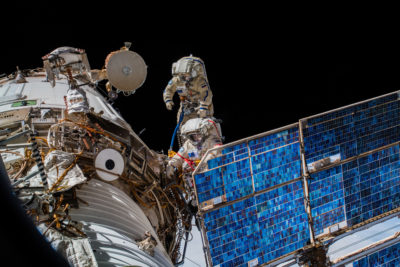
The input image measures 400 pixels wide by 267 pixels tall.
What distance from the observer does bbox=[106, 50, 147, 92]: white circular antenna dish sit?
5523 millimetres

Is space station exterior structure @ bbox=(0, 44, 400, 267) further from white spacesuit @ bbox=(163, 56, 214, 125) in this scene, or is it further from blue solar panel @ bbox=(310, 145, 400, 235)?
white spacesuit @ bbox=(163, 56, 214, 125)

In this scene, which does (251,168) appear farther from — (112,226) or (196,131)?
(196,131)

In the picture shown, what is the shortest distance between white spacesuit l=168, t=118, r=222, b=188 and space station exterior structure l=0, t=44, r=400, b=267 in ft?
0.84

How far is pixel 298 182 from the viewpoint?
4.54 metres

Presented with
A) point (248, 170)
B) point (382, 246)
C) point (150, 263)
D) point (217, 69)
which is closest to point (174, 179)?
point (248, 170)

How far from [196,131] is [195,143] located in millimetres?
164

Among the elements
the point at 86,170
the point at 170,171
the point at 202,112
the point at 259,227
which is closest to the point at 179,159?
the point at 170,171

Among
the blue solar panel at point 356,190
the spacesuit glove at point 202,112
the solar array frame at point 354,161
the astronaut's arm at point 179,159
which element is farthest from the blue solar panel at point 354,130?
the spacesuit glove at point 202,112

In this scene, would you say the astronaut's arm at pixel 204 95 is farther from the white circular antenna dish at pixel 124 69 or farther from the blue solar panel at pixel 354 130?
the blue solar panel at pixel 354 130

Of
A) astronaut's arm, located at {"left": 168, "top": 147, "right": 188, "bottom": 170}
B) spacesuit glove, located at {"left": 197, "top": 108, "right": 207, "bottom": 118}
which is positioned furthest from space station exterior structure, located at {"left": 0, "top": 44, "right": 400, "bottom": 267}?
spacesuit glove, located at {"left": 197, "top": 108, "right": 207, "bottom": 118}

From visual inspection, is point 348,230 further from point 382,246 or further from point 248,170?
point 248,170

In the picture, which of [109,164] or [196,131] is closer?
[109,164]

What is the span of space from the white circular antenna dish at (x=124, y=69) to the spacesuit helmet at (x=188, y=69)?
0.82 m

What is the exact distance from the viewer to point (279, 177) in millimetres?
4438
